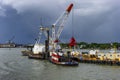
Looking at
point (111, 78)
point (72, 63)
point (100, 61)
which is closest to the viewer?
point (111, 78)

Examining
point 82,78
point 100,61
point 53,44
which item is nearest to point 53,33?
point 53,44

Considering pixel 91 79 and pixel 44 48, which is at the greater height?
pixel 44 48

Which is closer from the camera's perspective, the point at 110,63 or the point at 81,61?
the point at 110,63

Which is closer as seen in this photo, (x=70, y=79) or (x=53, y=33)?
(x=70, y=79)

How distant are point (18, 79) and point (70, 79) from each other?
8.44 meters

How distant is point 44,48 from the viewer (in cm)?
10700

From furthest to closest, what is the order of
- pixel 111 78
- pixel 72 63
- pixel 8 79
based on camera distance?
pixel 72 63, pixel 111 78, pixel 8 79

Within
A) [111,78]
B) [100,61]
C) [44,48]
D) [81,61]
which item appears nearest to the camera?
[111,78]

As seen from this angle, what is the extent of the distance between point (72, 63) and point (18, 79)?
24.4 meters

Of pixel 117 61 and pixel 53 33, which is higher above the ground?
pixel 53 33

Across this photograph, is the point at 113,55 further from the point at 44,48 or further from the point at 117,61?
the point at 44,48

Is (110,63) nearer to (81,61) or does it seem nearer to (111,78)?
(81,61)

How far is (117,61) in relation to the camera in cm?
7194

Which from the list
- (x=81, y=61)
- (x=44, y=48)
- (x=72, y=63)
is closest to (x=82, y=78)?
(x=72, y=63)
